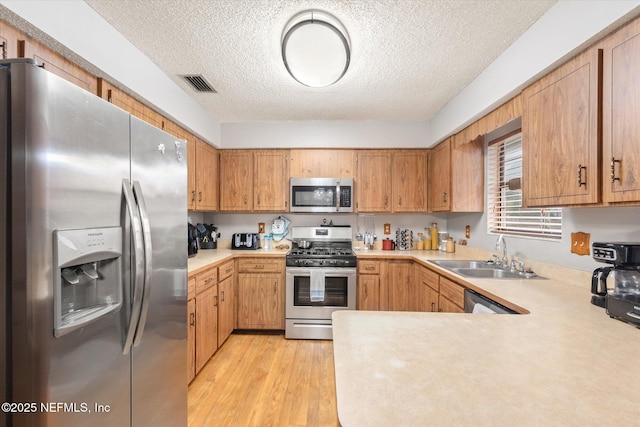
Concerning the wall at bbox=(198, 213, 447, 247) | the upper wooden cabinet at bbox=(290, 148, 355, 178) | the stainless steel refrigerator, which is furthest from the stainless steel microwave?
the stainless steel refrigerator

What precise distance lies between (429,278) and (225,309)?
205cm

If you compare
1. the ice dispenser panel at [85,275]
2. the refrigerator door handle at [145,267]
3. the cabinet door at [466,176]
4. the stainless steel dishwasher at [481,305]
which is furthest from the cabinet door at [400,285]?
the ice dispenser panel at [85,275]

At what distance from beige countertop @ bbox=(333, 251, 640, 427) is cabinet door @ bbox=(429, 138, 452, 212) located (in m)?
1.86

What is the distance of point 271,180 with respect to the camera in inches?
135

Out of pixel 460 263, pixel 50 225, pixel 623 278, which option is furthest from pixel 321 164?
pixel 50 225

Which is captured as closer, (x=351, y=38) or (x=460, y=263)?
(x=351, y=38)

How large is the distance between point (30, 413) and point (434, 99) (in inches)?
128

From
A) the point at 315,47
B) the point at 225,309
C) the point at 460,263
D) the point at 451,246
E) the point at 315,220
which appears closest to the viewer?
the point at 315,47

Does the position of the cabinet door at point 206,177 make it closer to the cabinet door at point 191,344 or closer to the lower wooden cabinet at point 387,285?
the cabinet door at point 191,344

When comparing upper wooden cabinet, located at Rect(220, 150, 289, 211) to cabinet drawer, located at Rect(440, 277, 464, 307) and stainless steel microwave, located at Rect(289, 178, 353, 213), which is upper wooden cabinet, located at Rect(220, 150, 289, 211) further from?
cabinet drawer, located at Rect(440, 277, 464, 307)

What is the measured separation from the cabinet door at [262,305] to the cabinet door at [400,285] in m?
1.23

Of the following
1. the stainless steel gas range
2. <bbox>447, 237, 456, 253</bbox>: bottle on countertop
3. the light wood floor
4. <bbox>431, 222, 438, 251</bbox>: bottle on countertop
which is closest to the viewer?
the light wood floor

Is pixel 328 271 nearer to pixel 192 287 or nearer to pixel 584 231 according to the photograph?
pixel 192 287

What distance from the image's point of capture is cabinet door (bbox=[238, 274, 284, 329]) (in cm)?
310
